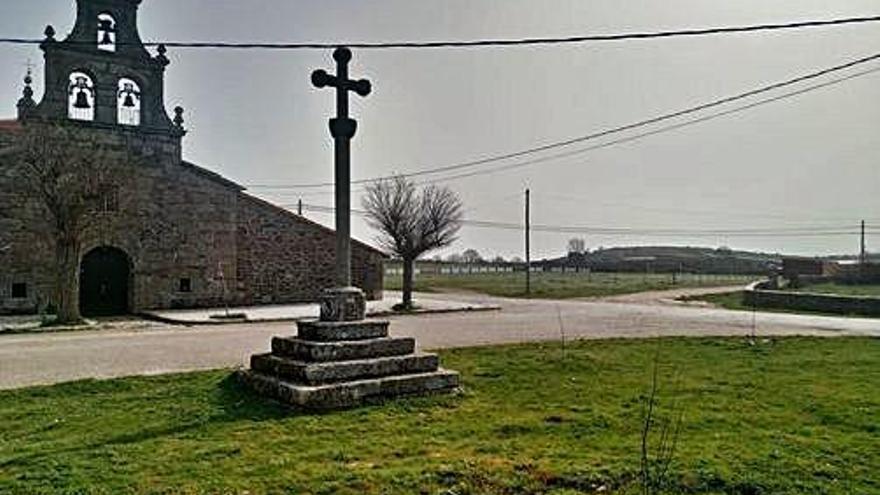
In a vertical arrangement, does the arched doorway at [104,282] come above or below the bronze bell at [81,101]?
below

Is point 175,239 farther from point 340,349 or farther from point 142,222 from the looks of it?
point 340,349

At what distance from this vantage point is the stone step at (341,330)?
9273 millimetres

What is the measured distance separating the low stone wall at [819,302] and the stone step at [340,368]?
25070 millimetres

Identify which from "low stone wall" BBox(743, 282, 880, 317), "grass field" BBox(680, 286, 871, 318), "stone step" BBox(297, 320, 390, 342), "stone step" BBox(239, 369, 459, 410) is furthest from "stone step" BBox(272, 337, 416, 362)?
"low stone wall" BBox(743, 282, 880, 317)

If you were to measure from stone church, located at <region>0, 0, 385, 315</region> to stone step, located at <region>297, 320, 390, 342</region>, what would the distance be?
18.0 meters

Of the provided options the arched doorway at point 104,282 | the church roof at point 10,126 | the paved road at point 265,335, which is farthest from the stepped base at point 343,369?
the church roof at point 10,126

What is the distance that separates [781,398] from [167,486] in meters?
6.81

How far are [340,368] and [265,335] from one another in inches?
404

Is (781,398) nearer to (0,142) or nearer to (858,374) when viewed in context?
(858,374)

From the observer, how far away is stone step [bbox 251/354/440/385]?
338 inches

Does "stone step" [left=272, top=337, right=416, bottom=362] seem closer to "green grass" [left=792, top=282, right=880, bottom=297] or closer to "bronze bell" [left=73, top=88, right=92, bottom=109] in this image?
"bronze bell" [left=73, top=88, right=92, bottom=109]

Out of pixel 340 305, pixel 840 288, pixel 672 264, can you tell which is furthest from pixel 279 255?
pixel 672 264

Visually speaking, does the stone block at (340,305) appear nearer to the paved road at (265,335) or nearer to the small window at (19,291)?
the paved road at (265,335)

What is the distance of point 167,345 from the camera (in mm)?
15820
